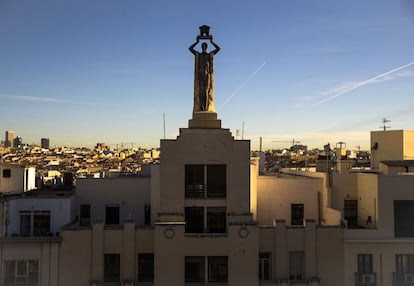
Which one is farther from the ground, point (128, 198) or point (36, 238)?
point (128, 198)

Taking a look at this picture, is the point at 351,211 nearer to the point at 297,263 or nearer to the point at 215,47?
the point at 297,263

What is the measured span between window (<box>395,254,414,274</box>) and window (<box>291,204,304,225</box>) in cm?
A: 509

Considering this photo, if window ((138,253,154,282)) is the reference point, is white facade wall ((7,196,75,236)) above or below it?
above

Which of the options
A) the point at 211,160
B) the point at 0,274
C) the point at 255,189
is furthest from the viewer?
the point at 255,189

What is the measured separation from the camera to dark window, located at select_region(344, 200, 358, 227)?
23292 mm

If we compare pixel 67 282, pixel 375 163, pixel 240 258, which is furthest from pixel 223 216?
pixel 375 163

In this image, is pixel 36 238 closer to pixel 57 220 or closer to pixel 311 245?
pixel 57 220

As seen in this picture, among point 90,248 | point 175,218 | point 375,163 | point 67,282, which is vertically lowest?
point 67,282

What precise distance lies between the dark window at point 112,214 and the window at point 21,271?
4.51 m

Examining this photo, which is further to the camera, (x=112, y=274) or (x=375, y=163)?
(x=375, y=163)

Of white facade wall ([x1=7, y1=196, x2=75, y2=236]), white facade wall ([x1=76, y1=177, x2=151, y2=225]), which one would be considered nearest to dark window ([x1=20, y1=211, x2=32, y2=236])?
white facade wall ([x1=7, y1=196, x2=75, y2=236])

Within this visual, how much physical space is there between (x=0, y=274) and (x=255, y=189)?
1277 cm

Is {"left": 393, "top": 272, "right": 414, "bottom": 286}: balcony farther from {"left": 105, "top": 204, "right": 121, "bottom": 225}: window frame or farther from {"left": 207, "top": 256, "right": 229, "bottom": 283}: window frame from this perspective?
{"left": 105, "top": 204, "right": 121, "bottom": 225}: window frame

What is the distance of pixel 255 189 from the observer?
75.4 ft
